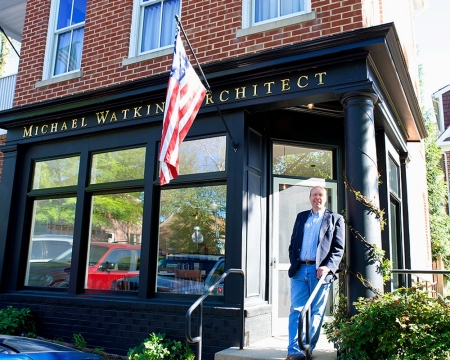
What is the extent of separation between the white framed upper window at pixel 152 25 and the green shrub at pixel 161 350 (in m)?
4.48

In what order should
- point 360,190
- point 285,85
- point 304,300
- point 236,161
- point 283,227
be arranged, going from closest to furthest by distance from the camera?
point 304,300 → point 360,190 → point 285,85 → point 236,161 → point 283,227

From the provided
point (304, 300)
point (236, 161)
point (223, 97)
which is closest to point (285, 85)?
point (223, 97)

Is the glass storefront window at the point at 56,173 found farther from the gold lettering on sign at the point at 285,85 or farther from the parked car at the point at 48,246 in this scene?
the gold lettering on sign at the point at 285,85

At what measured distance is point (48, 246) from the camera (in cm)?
780

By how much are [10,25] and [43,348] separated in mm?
10804

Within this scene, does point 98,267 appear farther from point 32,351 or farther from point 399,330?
point 399,330

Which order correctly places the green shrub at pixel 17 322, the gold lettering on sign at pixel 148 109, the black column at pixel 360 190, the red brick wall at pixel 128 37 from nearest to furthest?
Result: the black column at pixel 360 190, the gold lettering on sign at pixel 148 109, the red brick wall at pixel 128 37, the green shrub at pixel 17 322

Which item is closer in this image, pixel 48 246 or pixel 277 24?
pixel 277 24

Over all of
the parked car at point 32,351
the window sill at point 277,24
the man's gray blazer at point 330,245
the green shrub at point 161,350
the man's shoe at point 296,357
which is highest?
the window sill at point 277,24

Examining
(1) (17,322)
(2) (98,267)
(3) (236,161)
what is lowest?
(1) (17,322)

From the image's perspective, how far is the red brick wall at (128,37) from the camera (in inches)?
236

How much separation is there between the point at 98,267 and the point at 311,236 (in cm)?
391

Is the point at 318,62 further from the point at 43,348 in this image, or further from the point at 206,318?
the point at 43,348

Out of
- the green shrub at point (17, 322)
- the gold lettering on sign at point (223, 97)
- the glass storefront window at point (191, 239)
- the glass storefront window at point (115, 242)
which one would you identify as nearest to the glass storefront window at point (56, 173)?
the glass storefront window at point (115, 242)
